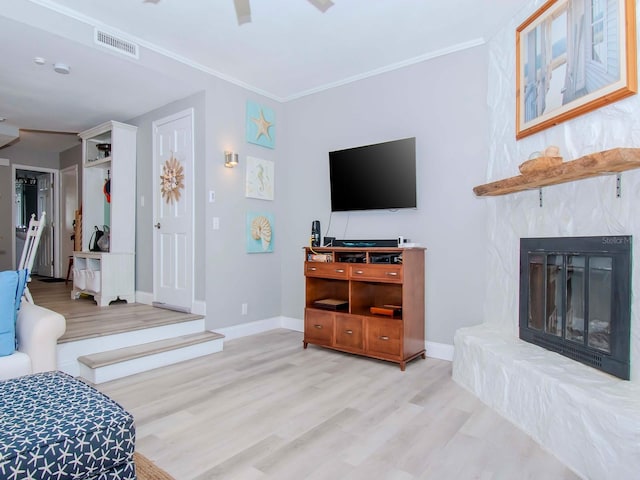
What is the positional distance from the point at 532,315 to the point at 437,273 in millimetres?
970

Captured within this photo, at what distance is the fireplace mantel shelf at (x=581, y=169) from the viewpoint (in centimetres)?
173

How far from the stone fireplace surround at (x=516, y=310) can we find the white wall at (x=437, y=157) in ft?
0.48

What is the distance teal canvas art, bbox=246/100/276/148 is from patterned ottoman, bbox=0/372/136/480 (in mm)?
3319

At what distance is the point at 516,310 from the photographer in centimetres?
287

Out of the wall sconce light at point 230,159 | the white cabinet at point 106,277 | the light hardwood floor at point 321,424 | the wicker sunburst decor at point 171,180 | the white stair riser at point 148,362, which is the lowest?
the light hardwood floor at point 321,424

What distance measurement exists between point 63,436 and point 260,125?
372cm

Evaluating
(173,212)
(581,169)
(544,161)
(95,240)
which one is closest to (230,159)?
(173,212)

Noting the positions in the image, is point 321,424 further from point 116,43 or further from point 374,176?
point 116,43

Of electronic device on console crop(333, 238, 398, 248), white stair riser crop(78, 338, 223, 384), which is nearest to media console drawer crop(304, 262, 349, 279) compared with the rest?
electronic device on console crop(333, 238, 398, 248)

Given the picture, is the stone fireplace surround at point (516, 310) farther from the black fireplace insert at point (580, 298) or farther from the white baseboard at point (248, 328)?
the white baseboard at point (248, 328)

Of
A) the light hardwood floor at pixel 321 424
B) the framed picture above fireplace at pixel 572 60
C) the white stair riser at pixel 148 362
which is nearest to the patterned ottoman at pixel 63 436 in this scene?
the light hardwood floor at pixel 321 424

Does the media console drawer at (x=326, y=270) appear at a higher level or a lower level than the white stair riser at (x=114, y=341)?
higher

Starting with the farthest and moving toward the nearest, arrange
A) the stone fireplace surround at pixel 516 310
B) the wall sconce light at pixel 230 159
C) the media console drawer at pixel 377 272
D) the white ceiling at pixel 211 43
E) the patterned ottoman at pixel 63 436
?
the wall sconce light at pixel 230 159
the media console drawer at pixel 377 272
the white ceiling at pixel 211 43
the stone fireplace surround at pixel 516 310
the patterned ottoman at pixel 63 436

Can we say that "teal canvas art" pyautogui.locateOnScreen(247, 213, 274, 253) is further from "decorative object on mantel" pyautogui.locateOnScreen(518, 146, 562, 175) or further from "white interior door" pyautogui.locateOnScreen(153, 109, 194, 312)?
"decorative object on mantel" pyautogui.locateOnScreen(518, 146, 562, 175)
